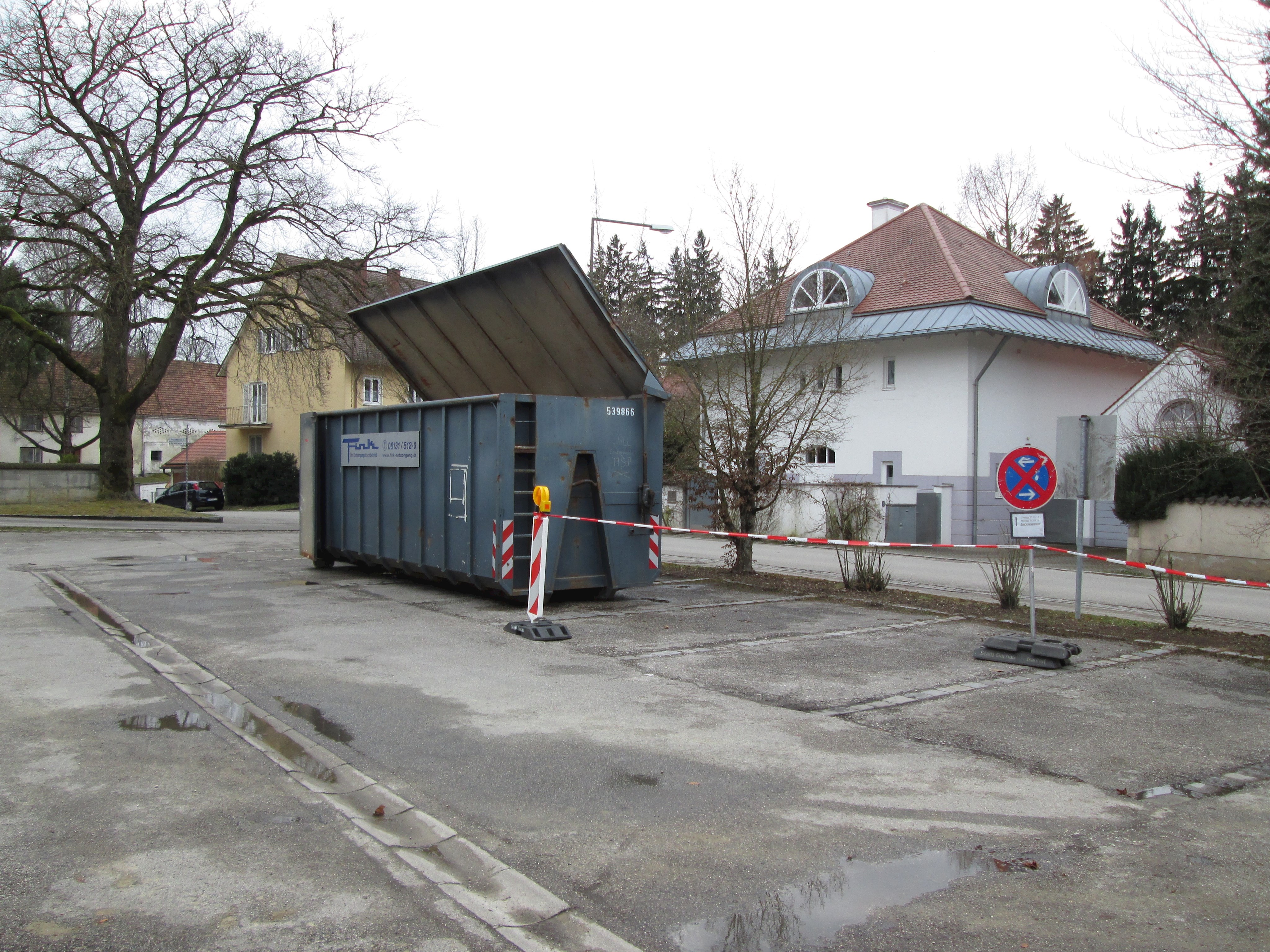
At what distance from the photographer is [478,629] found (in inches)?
390

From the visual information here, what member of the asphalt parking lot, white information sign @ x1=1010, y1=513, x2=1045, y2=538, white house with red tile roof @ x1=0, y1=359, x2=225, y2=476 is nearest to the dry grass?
the asphalt parking lot

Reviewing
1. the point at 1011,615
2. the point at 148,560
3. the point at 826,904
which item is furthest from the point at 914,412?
the point at 826,904

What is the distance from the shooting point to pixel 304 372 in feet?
93.4

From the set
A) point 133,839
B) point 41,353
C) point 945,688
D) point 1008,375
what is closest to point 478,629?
point 945,688

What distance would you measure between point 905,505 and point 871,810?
20.5 metres

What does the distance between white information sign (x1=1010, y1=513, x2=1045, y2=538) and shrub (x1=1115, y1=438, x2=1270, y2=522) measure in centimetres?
1005

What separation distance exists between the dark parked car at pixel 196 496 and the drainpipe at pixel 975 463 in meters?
31.9

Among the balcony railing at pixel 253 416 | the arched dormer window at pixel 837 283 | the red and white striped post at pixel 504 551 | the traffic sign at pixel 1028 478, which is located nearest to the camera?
the traffic sign at pixel 1028 478

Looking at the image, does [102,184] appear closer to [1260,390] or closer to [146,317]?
[146,317]

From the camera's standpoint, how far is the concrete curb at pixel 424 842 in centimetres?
347

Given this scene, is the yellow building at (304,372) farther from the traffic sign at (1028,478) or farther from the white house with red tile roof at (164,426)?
the traffic sign at (1028,478)

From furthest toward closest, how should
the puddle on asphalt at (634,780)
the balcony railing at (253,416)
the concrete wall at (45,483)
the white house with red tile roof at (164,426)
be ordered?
the white house with red tile roof at (164,426), the balcony railing at (253,416), the concrete wall at (45,483), the puddle on asphalt at (634,780)

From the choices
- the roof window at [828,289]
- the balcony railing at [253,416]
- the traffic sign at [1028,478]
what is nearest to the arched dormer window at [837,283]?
the roof window at [828,289]

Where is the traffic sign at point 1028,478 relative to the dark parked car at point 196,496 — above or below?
above
